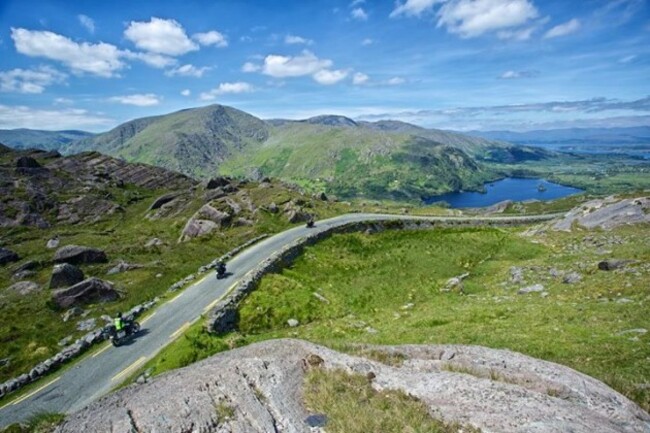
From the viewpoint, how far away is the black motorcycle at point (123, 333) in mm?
28391

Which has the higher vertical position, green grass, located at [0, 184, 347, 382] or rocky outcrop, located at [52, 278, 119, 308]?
rocky outcrop, located at [52, 278, 119, 308]

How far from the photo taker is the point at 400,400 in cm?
1188

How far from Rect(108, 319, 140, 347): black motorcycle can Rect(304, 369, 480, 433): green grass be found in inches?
805

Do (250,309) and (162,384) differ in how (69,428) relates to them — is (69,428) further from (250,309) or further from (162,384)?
(250,309)

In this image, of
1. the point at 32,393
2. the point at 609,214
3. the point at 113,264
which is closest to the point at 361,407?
the point at 32,393

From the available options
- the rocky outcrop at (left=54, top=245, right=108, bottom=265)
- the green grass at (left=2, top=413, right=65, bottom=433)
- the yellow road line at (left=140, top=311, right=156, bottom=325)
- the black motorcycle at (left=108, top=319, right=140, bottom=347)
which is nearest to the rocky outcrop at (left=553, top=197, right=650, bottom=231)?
the yellow road line at (left=140, top=311, right=156, bottom=325)

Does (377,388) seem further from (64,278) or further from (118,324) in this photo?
(64,278)

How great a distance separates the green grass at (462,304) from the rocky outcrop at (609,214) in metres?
3.51

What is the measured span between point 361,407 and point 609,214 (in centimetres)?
5644

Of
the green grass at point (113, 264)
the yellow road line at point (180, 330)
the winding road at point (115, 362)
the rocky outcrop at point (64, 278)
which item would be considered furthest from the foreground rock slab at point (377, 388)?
the rocky outcrop at point (64, 278)

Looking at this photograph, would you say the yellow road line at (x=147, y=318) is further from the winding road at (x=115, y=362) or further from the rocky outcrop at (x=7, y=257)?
the rocky outcrop at (x=7, y=257)

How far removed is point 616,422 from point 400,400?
5632 millimetres

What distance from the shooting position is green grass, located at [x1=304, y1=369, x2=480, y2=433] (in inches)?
413

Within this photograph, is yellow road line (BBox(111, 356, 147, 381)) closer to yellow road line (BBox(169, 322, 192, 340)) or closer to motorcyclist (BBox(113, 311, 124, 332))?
yellow road line (BBox(169, 322, 192, 340))
